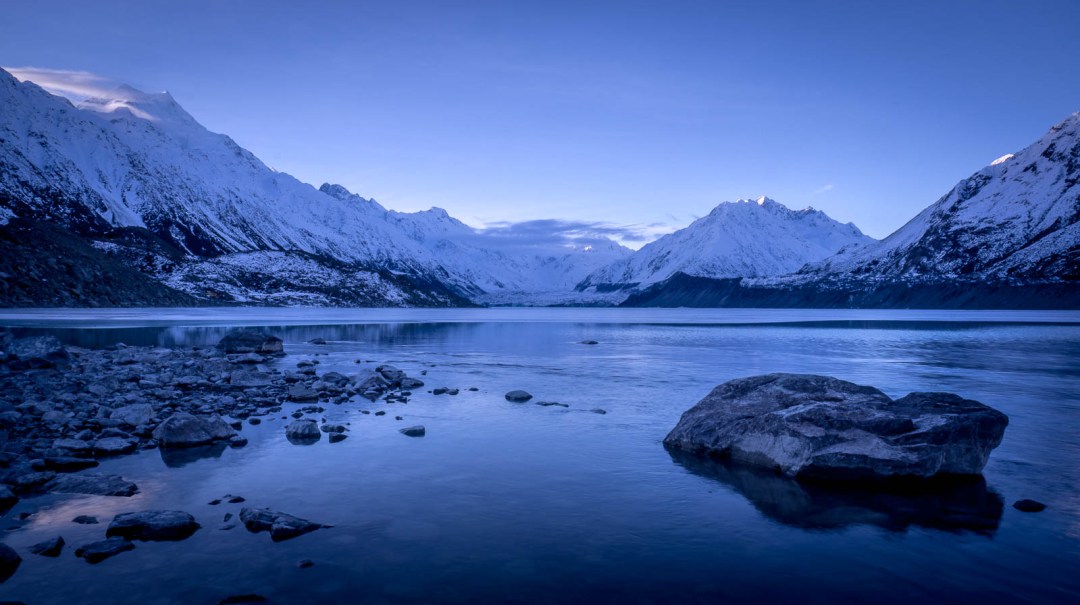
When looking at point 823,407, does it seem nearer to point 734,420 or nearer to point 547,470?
point 734,420

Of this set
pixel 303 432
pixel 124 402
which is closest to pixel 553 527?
pixel 303 432

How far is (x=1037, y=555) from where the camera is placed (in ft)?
36.4

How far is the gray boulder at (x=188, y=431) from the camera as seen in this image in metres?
18.1

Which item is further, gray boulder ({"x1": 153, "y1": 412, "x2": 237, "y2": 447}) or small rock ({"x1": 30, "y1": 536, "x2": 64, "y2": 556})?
gray boulder ({"x1": 153, "y1": 412, "x2": 237, "y2": 447})

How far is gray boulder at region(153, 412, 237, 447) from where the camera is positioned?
18125 mm

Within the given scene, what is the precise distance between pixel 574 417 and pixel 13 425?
17.4m

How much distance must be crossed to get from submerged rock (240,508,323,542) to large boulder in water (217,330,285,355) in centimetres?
3919

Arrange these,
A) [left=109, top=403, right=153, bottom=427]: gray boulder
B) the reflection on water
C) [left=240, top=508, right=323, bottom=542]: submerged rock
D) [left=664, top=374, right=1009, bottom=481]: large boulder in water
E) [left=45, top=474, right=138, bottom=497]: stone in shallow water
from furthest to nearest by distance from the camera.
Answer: [left=109, top=403, right=153, bottom=427]: gray boulder < [left=664, top=374, right=1009, bottom=481]: large boulder in water < [left=45, top=474, right=138, bottom=497]: stone in shallow water < the reflection on water < [left=240, top=508, right=323, bottom=542]: submerged rock

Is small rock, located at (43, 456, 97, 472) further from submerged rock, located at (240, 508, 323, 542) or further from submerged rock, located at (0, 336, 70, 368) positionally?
submerged rock, located at (0, 336, 70, 368)

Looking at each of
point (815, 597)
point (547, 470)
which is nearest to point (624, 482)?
point (547, 470)

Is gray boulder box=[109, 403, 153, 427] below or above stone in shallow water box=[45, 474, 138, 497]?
above

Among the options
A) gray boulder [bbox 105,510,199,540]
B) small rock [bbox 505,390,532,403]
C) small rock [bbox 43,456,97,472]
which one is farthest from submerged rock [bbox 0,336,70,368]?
gray boulder [bbox 105,510,199,540]

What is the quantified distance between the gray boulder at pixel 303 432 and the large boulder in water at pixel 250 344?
31.3 m

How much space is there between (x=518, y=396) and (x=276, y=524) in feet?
55.2
